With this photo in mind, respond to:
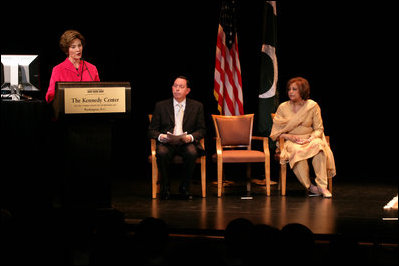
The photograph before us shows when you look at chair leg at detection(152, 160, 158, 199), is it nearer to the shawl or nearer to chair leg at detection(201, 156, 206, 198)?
chair leg at detection(201, 156, 206, 198)

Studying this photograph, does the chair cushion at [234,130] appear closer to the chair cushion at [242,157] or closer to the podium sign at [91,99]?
the chair cushion at [242,157]

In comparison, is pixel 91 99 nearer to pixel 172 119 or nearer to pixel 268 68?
pixel 172 119

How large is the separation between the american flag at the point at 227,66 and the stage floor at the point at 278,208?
917 mm

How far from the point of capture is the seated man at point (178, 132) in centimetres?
A: 621

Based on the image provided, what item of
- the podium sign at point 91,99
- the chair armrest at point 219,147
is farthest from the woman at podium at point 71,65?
the chair armrest at point 219,147

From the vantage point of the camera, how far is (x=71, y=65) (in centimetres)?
511

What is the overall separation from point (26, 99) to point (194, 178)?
132 inches

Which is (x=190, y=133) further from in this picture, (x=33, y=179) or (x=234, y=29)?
(x=33, y=179)

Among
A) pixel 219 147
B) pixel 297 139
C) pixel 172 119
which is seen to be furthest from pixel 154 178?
pixel 297 139

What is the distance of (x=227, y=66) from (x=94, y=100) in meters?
3.11

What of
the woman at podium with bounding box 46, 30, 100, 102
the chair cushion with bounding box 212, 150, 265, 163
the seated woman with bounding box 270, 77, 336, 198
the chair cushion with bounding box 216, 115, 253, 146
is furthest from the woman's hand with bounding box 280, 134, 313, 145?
the woman at podium with bounding box 46, 30, 100, 102

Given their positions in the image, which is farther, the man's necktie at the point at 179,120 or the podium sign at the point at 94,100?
the man's necktie at the point at 179,120

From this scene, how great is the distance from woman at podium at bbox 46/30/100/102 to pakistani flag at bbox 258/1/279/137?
2623 millimetres

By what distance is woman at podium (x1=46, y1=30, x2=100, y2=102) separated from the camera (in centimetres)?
496
